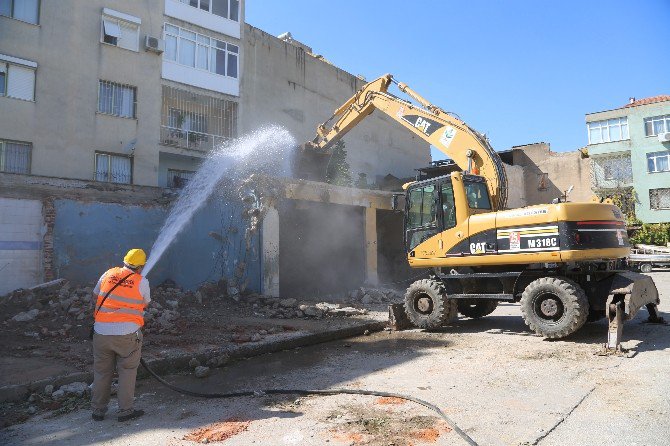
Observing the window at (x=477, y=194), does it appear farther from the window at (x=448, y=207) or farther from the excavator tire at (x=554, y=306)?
the excavator tire at (x=554, y=306)

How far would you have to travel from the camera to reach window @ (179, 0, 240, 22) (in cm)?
2128

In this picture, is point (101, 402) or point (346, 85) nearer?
point (101, 402)

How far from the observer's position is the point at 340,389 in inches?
205

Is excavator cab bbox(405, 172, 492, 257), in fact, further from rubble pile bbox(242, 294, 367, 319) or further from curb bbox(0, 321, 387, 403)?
rubble pile bbox(242, 294, 367, 319)

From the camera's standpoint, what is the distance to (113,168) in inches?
737

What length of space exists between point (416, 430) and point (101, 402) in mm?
3018

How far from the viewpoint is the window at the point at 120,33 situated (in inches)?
731

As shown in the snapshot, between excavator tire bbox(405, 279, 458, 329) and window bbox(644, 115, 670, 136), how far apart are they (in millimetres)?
31774

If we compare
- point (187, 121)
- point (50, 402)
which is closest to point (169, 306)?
point (50, 402)

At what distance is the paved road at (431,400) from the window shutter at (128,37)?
16.8m

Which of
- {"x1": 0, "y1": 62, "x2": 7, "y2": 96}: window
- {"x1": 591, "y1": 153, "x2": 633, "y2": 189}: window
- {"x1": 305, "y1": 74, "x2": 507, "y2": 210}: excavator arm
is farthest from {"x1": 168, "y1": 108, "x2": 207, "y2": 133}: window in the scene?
{"x1": 591, "y1": 153, "x2": 633, "y2": 189}: window

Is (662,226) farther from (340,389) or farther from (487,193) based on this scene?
(340,389)

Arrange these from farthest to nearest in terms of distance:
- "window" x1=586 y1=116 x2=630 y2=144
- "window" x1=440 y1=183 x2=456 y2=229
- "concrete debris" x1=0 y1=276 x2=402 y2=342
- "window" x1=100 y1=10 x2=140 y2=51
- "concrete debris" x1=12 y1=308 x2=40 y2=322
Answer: "window" x1=586 y1=116 x2=630 y2=144 → "window" x1=100 y1=10 x2=140 y2=51 → "window" x1=440 y1=183 x2=456 y2=229 → "concrete debris" x1=12 y1=308 x2=40 y2=322 → "concrete debris" x1=0 y1=276 x2=402 y2=342

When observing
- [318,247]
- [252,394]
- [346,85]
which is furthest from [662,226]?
[252,394]
